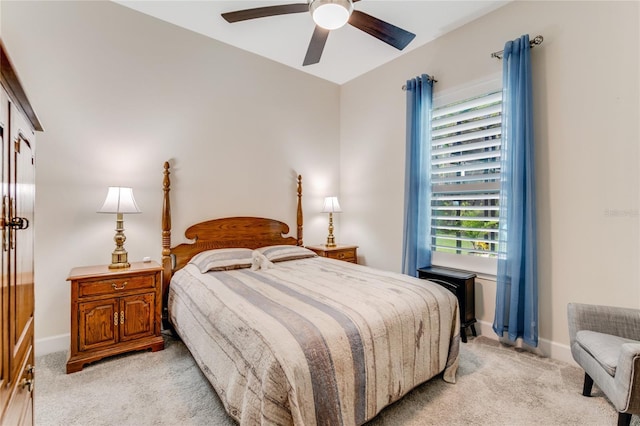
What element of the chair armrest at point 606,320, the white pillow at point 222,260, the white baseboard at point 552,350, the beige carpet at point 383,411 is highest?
the white pillow at point 222,260

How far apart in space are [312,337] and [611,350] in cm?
177

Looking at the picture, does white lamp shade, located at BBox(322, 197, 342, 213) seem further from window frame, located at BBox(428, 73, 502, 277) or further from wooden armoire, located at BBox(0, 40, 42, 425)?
wooden armoire, located at BBox(0, 40, 42, 425)

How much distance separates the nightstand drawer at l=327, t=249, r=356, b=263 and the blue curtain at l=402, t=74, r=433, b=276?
3.08 feet

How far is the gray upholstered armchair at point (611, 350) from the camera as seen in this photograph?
5.03 feet

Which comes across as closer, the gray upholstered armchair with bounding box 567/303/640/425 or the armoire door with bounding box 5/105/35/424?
the armoire door with bounding box 5/105/35/424

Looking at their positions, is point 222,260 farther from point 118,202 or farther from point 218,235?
point 118,202

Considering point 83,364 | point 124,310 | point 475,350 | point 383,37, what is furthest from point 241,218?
point 475,350

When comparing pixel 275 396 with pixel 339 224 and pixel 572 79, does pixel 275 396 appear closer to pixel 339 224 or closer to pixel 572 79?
pixel 572 79

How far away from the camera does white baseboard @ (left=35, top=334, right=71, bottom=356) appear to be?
2590mm

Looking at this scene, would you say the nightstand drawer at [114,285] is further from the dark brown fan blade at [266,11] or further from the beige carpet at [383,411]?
the dark brown fan blade at [266,11]

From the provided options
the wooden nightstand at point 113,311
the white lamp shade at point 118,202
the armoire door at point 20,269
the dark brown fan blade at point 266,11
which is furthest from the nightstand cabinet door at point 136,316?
the dark brown fan blade at point 266,11

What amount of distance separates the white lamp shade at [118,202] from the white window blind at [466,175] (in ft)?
10.2

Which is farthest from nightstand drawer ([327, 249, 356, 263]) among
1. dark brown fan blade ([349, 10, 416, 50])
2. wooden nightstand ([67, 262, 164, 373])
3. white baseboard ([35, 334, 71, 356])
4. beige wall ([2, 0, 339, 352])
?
white baseboard ([35, 334, 71, 356])

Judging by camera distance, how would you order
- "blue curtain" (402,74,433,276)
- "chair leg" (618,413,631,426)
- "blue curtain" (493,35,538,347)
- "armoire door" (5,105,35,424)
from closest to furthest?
"armoire door" (5,105,35,424), "chair leg" (618,413,631,426), "blue curtain" (493,35,538,347), "blue curtain" (402,74,433,276)
